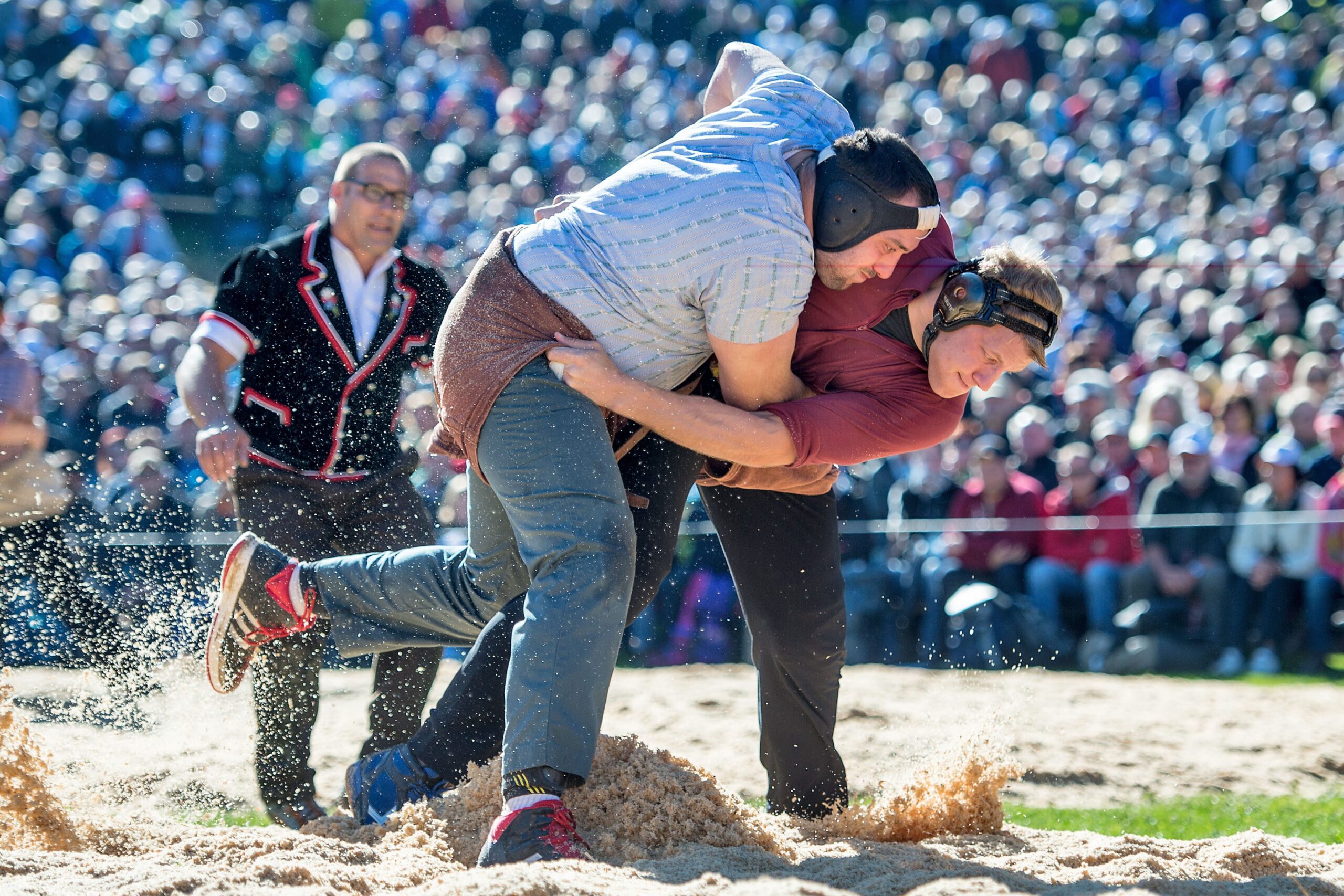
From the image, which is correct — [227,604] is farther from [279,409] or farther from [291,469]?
[279,409]

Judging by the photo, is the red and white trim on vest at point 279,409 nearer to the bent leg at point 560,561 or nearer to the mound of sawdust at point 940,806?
the bent leg at point 560,561

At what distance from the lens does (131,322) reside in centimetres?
833

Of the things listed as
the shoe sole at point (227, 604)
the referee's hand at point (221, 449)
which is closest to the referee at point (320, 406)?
the referee's hand at point (221, 449)

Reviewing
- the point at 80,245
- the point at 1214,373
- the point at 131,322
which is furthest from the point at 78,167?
the point at 1214,373

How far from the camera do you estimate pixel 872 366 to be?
308 centimetres

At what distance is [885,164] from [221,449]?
1887 millimetres

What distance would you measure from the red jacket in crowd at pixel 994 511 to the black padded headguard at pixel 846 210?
429cm

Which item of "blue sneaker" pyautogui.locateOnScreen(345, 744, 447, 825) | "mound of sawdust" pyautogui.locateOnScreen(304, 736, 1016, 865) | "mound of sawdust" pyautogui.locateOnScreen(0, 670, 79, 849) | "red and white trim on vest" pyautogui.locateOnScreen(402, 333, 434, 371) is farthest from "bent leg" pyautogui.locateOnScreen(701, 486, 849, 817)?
"mound of sawdust" pyautogui.locateOnScreen(0, 670, 79, 849)

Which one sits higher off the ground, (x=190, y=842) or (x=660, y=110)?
(x=660, y=110)

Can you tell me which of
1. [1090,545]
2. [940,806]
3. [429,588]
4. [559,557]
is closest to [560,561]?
[559,557]

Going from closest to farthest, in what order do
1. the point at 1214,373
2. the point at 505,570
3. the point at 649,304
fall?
the point at 649,304, the point at 505,570, the point at 1214,373

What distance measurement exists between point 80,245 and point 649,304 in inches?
334

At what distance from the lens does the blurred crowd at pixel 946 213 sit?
6.81 metres

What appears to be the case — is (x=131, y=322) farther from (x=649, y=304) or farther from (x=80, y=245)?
(x=649, y=304)
